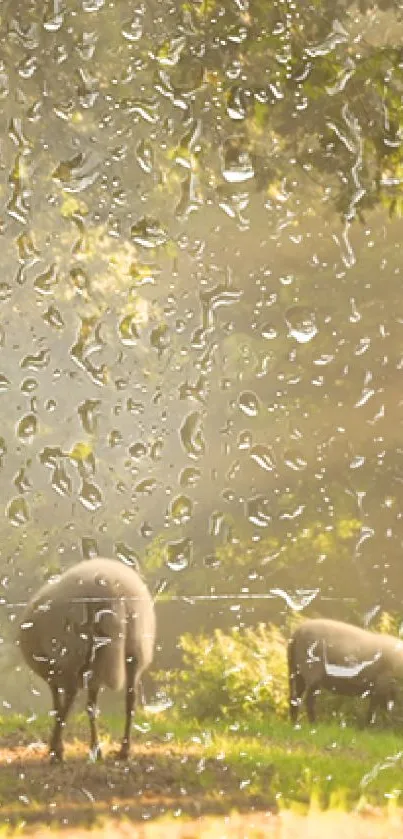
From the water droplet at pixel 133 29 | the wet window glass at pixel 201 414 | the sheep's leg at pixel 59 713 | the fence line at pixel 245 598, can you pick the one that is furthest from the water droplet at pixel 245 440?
the water droplet at pixel 133 29

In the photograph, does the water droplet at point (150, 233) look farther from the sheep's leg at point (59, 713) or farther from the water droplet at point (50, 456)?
the sheep's leg at point (59, 713)

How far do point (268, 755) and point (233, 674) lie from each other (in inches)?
2.3

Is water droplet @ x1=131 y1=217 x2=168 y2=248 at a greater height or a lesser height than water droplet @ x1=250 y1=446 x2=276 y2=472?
greater

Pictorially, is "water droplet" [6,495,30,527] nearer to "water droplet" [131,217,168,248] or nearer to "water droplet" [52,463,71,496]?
"water droplet" [52,463,71,496]

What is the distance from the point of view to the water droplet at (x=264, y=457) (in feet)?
2.14

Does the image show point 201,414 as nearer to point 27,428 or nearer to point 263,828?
point 27,428

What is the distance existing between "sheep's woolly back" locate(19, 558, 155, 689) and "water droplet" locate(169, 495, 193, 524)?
5 cm

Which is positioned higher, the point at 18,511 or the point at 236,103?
the point at 236,103

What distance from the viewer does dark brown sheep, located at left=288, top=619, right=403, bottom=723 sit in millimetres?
617

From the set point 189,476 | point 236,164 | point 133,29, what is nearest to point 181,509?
point 189,476

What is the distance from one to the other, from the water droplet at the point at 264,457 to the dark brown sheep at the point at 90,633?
4.8 inches

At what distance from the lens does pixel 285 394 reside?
66 cm

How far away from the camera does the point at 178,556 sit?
0.63 m

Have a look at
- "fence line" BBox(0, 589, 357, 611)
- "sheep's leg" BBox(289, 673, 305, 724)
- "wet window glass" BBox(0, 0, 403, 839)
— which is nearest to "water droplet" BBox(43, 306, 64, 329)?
"wet window glass" BBox(0, 0, 403, 839)
